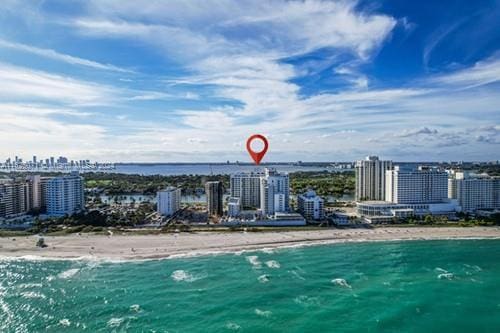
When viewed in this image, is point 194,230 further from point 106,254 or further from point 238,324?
point 238,324

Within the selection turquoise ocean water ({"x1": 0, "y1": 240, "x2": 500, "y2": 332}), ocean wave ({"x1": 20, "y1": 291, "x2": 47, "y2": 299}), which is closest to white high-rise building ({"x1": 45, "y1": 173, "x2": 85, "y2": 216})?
turquoise ocean water ({"x1": 0, "y1": 240, "x2": 500, "y2": 332})

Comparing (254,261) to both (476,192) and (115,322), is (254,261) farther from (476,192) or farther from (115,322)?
(476,192)

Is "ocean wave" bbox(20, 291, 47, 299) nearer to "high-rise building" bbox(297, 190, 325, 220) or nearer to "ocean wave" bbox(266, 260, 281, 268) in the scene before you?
"ocean wave" bbox(266, 260, 281, 268)

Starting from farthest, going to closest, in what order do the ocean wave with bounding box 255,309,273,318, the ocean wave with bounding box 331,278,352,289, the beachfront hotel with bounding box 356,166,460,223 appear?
1. the beachfront hotel with bounding box 356,166,460,223
2. the ocean wave with bounding box 331,278,352,289
3. the ocean wave with bounding box 255,309,273,318

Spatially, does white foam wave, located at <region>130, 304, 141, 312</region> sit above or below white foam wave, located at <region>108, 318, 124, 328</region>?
above

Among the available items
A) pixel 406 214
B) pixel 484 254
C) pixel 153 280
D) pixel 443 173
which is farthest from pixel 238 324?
pixel 443 173

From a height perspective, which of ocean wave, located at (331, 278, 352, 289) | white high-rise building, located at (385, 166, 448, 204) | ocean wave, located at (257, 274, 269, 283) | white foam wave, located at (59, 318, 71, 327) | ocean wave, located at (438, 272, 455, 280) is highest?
white high-rise building, located at (385, 166, 448, 204)

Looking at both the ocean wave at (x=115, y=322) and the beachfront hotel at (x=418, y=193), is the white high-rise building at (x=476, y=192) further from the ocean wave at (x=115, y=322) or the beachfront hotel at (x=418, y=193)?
the ocean wave at (x=115, y=322)
